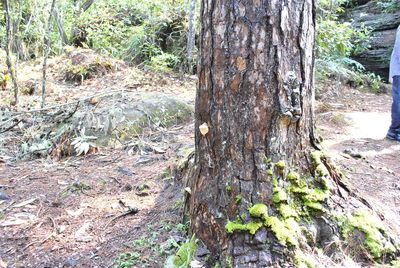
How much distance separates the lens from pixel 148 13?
10.3 m

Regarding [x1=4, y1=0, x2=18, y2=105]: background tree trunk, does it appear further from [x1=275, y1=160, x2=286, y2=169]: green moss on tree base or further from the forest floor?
[x1=275, y1=160, x2=286, y2=169]: green moss on tree base

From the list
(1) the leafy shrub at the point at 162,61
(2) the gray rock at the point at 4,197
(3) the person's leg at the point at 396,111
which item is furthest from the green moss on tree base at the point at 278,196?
(1) the leafy shrub at the point at 162,61

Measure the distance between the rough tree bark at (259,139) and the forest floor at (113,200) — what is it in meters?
0.35

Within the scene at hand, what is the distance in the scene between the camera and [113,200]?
9.50ft

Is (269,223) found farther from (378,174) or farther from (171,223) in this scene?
(378,174)

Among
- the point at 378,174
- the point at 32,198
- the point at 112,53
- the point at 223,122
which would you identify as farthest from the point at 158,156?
the point at 112,53

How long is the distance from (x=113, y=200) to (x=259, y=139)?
1691mm

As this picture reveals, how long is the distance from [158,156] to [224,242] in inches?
94.8

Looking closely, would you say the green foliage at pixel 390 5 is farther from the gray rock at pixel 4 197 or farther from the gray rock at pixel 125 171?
the gray rock at pixel 4 197

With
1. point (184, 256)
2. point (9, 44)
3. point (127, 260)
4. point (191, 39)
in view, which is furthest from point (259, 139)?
point (191, 39)

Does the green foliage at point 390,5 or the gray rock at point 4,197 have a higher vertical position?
the green foliage at point 390,5

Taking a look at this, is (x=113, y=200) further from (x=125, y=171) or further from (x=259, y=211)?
(x=259, y=211)

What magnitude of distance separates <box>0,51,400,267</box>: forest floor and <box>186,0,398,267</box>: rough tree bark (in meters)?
0.35

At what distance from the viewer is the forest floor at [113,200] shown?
6.96 ft
